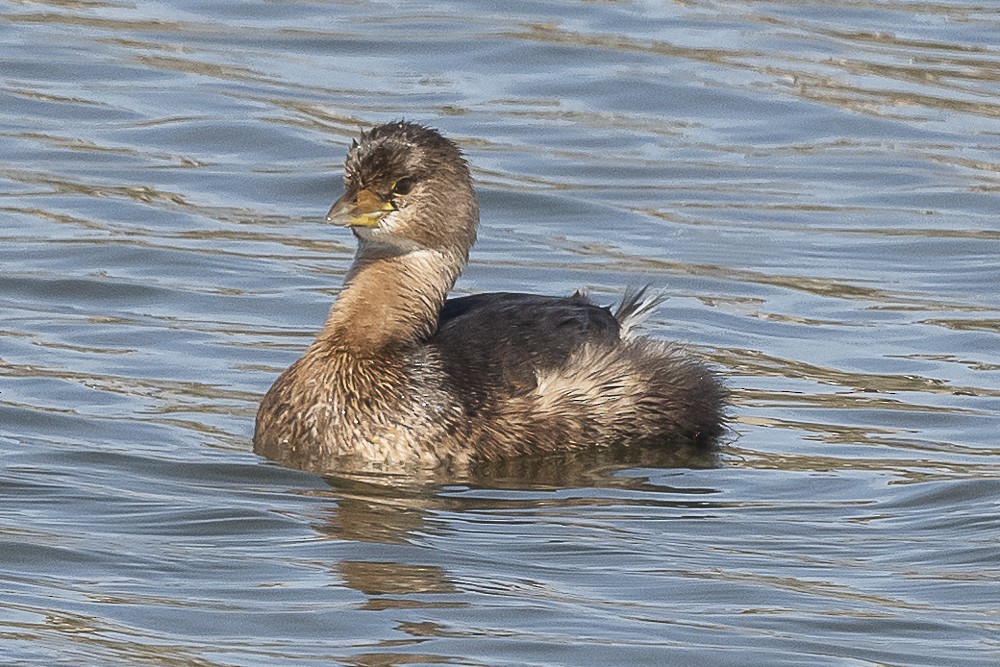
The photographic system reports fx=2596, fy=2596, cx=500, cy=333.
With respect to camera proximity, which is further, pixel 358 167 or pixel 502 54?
pixel 502 54

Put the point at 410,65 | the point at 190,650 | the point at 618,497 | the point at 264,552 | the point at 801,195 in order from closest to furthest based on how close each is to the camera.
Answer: the point at 190,650
the point at 264,552
the point at 618,497
the point at 801,195
the point at 410,65

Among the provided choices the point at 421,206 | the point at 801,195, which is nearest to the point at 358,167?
the point at 421,206

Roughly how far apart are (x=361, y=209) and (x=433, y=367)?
27.0 inches

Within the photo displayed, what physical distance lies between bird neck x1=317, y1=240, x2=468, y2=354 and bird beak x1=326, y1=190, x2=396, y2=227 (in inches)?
9.6

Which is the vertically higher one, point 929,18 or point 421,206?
point 929,18

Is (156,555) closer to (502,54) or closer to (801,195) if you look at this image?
(801,195)

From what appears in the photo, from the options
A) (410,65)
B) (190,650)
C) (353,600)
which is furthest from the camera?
(410,65)

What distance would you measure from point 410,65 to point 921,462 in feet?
28.3

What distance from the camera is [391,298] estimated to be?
1038 centimetres

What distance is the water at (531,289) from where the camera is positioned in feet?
26.2

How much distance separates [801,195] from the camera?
15305mm

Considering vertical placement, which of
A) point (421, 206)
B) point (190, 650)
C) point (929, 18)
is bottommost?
point (190, 650)

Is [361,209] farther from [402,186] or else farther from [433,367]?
[433,367]

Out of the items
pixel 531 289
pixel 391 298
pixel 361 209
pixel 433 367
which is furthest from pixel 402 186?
pixel 531 289
